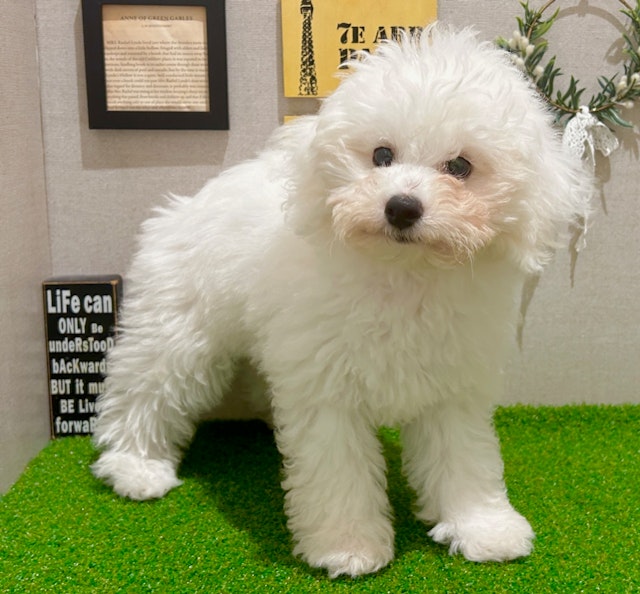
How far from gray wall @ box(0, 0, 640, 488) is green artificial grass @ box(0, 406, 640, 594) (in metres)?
0.23

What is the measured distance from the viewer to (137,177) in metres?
2.14

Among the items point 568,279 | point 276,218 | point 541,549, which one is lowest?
point 541,549

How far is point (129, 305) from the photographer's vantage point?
76.7 inches

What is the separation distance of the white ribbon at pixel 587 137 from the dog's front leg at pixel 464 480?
0.83 meters

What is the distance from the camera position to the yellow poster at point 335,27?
2.03m

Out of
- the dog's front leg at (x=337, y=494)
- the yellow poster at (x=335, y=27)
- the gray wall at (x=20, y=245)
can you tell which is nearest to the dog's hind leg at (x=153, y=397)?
the gray wall at (x=20, y=245)

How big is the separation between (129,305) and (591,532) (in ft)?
4.14

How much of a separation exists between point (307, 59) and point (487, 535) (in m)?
1.32

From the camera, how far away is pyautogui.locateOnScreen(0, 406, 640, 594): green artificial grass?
5.02 ft

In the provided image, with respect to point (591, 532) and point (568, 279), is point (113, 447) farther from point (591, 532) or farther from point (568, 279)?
point (568, 279)

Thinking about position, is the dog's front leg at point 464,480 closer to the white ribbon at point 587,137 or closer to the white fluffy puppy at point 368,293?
the white fluffy puppy at point 368,293

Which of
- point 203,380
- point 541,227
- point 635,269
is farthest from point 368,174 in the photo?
point 635,269

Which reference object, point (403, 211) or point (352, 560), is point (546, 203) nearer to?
point (403, 211)

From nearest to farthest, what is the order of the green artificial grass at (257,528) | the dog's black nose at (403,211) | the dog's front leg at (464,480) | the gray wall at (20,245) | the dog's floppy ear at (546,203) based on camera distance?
the dog's black nose at (403,211) → the dog's floppy ear at (546,203) → the green artificial grass at (257,528) → the dog's front leg at (464,480) → the gray wall at (20,245)
